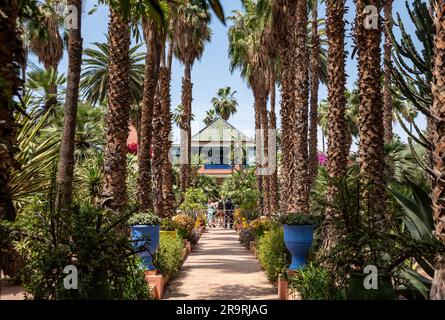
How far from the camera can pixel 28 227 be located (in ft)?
16.8

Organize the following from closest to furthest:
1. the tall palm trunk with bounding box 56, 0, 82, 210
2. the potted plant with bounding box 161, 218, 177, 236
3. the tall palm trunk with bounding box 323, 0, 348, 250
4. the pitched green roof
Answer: the tall palm trunk with bounding box 56, 0, 82, 210 → the tall palm trunk with bounding box 323, 0, 348, 250 → the potted plant with bounding box 161, 218, 177, 236 → the pitched green roof

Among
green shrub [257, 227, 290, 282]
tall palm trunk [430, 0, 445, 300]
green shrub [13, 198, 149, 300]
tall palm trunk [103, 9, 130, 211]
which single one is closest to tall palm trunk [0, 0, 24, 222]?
green shrub [13, 198, 149, 300]

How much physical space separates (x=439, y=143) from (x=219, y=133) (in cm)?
5114

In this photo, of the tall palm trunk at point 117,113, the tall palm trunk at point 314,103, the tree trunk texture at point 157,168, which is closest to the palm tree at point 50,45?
the tree trunk texture at point 157,168

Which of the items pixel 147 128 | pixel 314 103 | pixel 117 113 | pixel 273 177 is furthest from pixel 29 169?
pixel 314 103

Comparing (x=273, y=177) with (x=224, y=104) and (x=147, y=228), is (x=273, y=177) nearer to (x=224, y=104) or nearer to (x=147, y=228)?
(x=147, y=228)

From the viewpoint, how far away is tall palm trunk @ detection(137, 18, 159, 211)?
45.0 feet

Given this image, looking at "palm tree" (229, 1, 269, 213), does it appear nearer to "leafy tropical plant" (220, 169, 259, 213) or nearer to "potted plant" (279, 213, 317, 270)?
"leafy tropical plant" (220, 169, 259, 213)

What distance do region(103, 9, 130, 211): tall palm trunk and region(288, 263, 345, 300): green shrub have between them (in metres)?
4.72

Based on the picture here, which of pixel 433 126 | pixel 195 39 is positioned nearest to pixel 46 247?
pixel 433 126

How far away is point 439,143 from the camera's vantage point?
4008 millimetres

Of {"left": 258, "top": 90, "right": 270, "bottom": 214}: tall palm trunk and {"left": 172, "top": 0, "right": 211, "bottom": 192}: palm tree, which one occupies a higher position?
{"left": 172, "top": 0, "right": 211, "bottom": 192}: palm tree

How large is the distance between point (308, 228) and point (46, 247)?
5.34 meters

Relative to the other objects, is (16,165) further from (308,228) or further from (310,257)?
(310,257)
